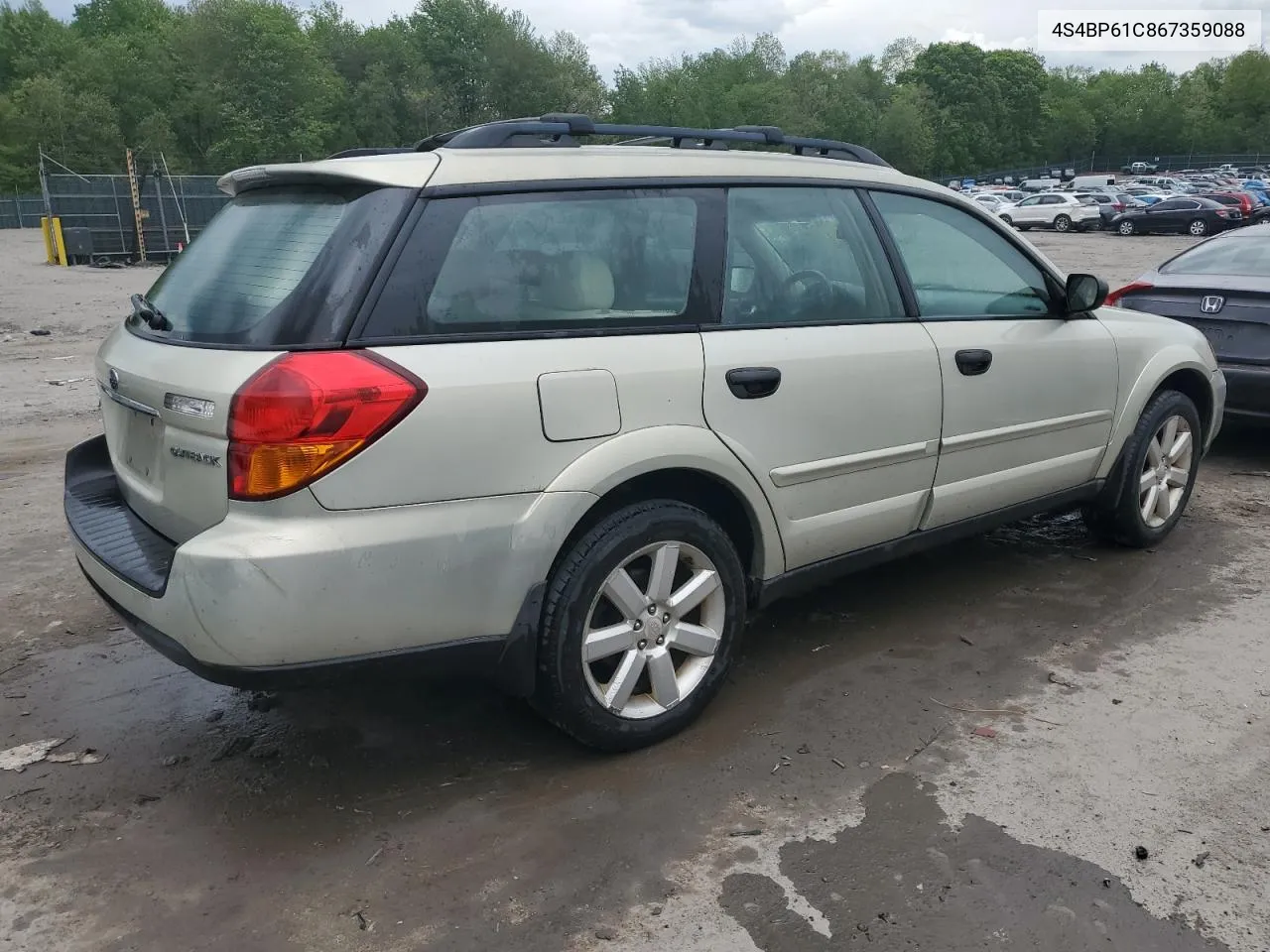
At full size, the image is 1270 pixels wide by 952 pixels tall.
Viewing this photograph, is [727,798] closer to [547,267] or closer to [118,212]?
[547,267]

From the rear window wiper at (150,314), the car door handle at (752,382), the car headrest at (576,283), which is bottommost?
the car door handle at (752,382)

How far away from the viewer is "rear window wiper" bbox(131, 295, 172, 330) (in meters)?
3.12

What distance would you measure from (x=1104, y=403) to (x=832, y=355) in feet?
5.71

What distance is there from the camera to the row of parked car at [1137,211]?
122 ft

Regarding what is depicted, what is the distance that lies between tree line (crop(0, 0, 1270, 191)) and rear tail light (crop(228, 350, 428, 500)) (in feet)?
213

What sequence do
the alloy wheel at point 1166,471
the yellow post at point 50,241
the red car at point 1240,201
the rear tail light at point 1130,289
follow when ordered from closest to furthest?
the alloy wheel at point 1166,471, the rear tail light at point 1130,289, the yellow post at point 50,241, the red car at point 1240,201

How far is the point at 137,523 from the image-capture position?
309 centimetres

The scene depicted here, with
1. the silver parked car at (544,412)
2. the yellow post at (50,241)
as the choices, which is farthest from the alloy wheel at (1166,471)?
the yellow post at (50,241)

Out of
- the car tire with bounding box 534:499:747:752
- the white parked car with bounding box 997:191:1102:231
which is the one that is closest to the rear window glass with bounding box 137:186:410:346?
the car tire with bounding box 534:499:747:752

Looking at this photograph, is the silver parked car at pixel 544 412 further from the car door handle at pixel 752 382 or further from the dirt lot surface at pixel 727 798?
the dirt lot surface at pixel 727 798

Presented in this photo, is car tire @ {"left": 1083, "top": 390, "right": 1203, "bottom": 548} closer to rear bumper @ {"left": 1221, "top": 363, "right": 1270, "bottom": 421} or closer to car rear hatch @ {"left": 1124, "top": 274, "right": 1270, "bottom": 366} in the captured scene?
rear bumper @ {"left": 1221, "top": 363, "right": 1270, "bottom": 421}

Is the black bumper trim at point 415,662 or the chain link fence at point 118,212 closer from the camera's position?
the black bumper trim at point 415,662

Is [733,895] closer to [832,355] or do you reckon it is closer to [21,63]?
[832,355]

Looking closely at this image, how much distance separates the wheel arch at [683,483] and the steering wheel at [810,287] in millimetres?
673
